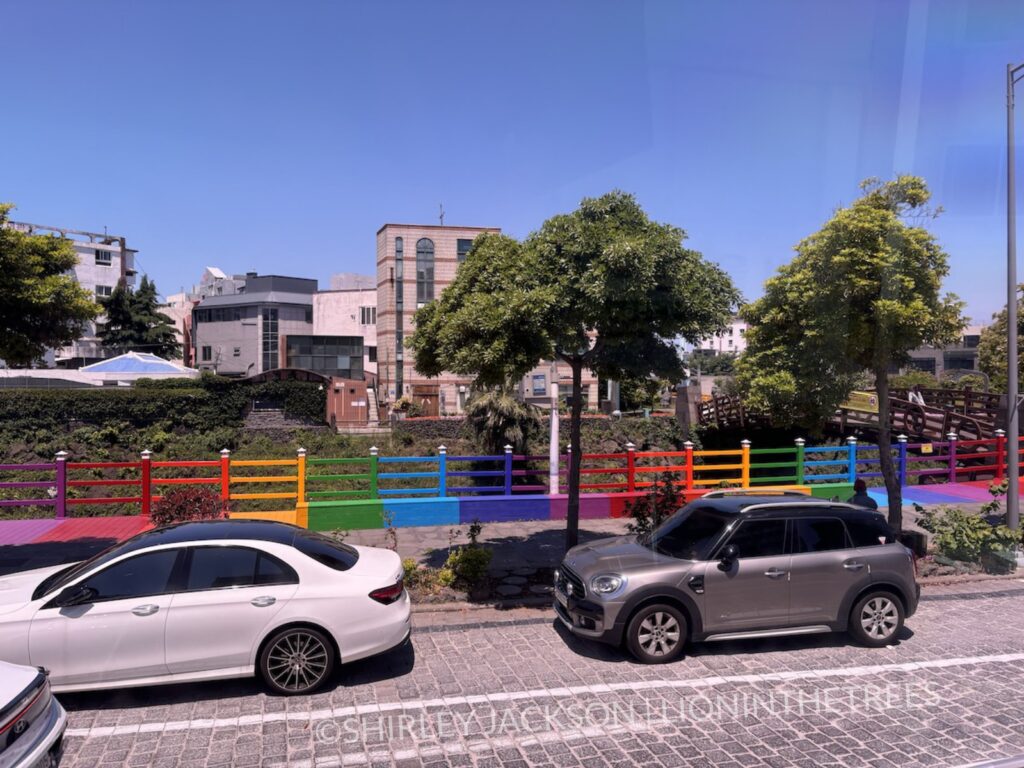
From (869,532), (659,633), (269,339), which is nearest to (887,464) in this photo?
(869,532)

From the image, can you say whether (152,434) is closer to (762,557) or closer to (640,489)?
(640,489)

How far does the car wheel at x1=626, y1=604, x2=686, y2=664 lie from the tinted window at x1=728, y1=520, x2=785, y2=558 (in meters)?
0.94

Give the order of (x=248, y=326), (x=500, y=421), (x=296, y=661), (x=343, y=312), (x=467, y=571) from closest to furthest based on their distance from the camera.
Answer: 1. (x=296, y=661)
2. (x=467, y=571)
3. (x=500, y=421)
4. (x=248, y=326)
5. (x=343, y=312)

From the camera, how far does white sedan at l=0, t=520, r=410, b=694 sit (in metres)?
5.54

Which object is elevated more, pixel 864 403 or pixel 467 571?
pixel 864 403

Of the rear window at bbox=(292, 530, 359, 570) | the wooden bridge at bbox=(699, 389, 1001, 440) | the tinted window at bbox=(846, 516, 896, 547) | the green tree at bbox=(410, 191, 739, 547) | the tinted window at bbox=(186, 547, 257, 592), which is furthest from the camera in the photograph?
the wooden bridge at bbox=(699, 389, 1001, 440)

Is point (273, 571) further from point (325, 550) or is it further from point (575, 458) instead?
point (575, 458)

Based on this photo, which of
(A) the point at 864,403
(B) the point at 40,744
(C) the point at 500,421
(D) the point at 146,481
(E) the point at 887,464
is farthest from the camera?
(A) the point at 864,403

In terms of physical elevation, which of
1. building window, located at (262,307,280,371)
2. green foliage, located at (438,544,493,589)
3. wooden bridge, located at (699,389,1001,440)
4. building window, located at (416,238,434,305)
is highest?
building window, located at (416,238,434,305)

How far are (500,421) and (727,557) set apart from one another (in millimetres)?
12969

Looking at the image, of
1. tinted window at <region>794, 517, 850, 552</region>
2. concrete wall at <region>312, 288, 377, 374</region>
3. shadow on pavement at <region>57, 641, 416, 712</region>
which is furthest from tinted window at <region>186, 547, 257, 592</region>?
concrete wall at <region>312, 288, 377, 374</region>

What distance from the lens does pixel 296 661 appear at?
5879mm

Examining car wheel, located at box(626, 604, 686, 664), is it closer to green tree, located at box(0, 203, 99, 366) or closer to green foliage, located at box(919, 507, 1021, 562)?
green foliage, located at box(919, 507, 1021, 562)

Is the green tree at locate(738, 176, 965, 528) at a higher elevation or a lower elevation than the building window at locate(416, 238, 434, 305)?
lower
